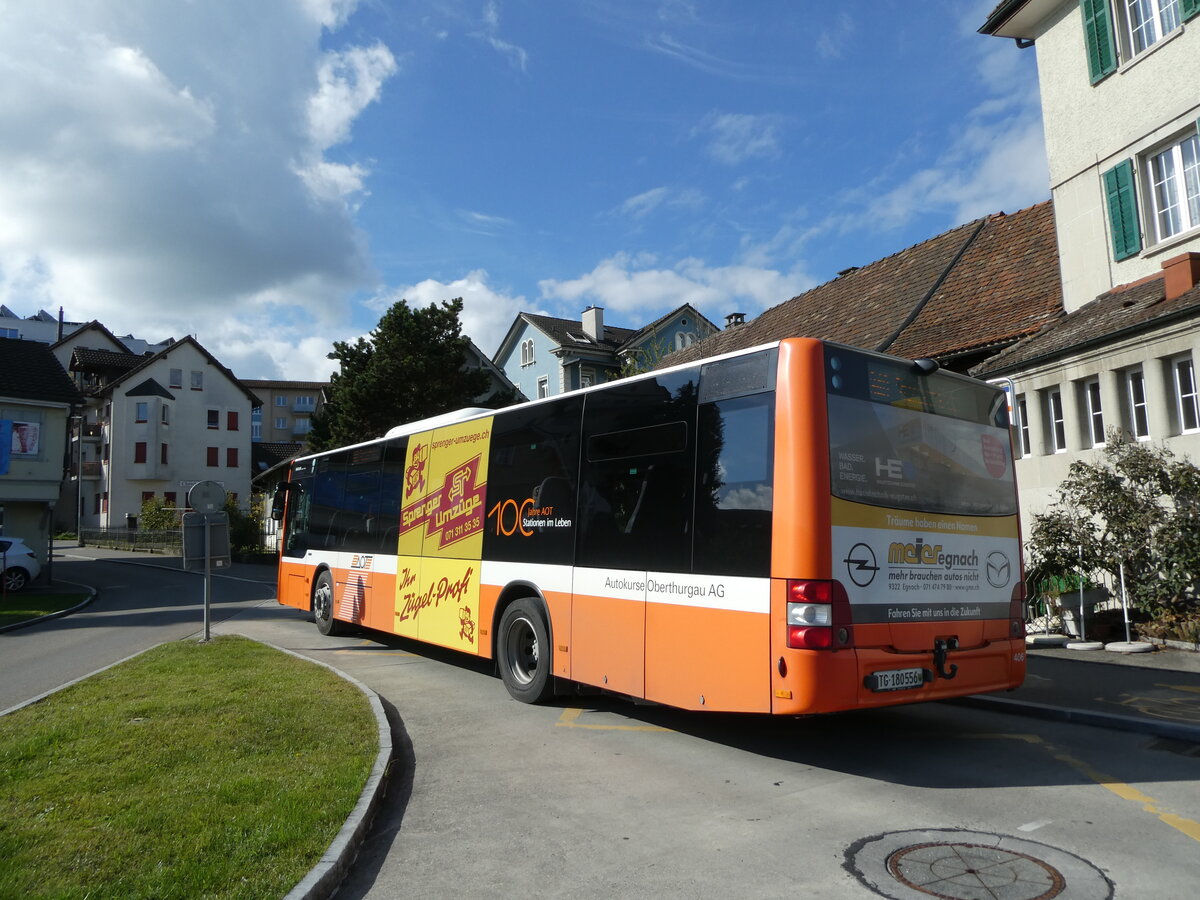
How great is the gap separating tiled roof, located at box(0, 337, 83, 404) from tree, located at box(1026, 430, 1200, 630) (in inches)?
1329

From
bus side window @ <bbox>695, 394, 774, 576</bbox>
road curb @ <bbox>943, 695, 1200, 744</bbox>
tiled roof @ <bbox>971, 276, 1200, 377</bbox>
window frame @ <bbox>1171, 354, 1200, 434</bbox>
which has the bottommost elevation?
road curb @ <bbox>943, 695, 1200, 744</bbox>

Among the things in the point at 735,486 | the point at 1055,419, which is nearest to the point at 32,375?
the point at 1055,419

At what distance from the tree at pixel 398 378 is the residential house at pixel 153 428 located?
26.4 m

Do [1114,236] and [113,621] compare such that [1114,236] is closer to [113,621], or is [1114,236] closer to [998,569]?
[998,569]

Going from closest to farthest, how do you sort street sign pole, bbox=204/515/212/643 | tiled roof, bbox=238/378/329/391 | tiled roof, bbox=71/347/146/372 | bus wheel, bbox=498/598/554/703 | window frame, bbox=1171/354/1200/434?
bus wheel, bbox=498/598/554/703 → window frame, bbox=1171/354/1200/434 → street sign pole, bbox=204/515/212/643 → tiled roof, bbox=71/347/146/372 → tiled roof, bbox=238/378/329/391

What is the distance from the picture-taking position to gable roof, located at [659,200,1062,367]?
1591 centimetres

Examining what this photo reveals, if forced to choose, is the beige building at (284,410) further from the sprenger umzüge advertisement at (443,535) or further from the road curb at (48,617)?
the sprenger umzüge advertisement at (443,535)

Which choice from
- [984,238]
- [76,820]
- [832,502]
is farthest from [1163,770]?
[984,238]

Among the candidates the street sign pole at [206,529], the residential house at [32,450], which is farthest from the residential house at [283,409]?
the street sign pole at [206,529]

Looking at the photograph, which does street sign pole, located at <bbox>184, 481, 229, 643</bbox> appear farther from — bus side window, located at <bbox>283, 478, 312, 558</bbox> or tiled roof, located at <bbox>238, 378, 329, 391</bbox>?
tiled roof, located at <bbox>238, 378, 329, 391</bbox>

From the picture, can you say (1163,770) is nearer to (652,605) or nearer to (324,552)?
(652,605)

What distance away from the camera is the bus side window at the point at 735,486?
623cm

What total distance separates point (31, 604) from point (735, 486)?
23421 mm

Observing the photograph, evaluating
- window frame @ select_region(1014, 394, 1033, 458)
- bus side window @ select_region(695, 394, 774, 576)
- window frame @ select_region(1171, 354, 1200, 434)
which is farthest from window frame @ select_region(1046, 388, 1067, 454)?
bus side window @ select_region(695, 394, 774, 576)
